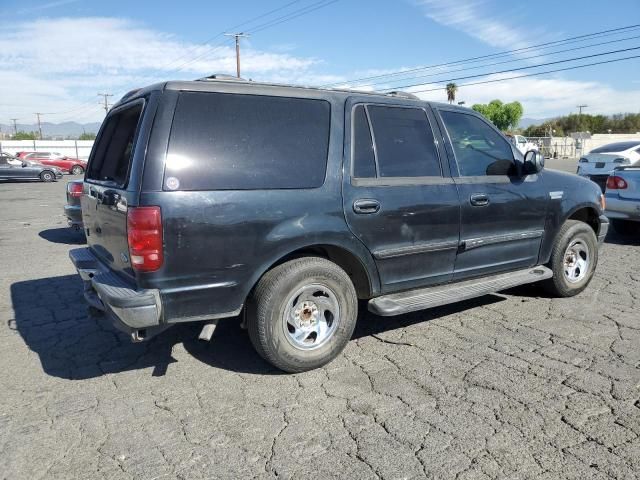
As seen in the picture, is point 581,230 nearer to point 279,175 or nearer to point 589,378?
point 589,378

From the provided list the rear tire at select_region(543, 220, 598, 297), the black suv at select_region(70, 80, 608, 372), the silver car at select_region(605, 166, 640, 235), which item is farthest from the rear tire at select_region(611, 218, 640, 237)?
the black suv at select_region(70, 80, 608, 372)

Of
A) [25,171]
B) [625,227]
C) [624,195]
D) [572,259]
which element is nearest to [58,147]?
[25,171]

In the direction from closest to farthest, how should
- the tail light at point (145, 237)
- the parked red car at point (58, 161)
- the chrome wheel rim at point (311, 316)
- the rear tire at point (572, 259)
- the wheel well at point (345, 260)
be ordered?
the tail light at point (145, 237)
the chrome wheel rim at point (311, 316)
the wheel well at point (345, 260)
the rear tire at point (572, 259)
the parked red car at point (58, 161)

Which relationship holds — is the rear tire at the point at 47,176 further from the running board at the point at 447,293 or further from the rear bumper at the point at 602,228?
the rear bumper at the point at 602,228

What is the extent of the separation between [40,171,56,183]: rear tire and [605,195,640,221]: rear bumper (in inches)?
1058

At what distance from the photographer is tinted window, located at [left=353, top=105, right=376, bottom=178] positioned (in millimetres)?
3896

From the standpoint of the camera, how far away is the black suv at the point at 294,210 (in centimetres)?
320

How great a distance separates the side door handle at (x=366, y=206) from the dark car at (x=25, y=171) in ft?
89.6

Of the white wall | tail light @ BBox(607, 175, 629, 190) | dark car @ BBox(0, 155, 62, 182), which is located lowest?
tail light @ BBox(607, 175, 629, 190)

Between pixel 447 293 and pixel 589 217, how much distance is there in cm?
249

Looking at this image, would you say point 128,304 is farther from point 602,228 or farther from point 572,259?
point 602,228

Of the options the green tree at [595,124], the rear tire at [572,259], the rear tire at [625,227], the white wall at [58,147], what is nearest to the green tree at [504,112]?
the green tree at [595,124]

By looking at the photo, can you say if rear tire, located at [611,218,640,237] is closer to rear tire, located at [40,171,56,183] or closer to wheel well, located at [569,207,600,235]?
wheel well, located at [569,207,600,235]

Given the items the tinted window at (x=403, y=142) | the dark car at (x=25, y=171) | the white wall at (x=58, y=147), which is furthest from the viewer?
the white wall at (x=58, y=147)
